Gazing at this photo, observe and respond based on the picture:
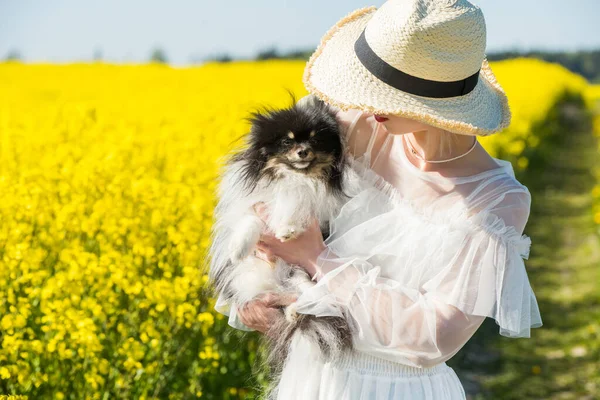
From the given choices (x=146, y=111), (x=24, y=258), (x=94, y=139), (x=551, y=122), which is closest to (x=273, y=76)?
(x=551, y=122)

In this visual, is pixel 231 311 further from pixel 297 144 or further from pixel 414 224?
pixel 414 224

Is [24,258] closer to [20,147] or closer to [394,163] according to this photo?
[394,163]

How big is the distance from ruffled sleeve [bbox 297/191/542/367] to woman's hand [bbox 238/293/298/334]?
0.16m

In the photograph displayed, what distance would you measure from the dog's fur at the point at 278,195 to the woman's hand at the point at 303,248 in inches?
1.2

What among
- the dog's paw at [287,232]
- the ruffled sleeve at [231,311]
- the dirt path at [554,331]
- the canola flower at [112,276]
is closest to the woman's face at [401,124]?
the dog's paw at [287,232]

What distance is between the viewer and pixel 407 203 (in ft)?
7.73

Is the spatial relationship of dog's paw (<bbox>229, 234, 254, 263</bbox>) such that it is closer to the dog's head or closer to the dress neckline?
the dog's head

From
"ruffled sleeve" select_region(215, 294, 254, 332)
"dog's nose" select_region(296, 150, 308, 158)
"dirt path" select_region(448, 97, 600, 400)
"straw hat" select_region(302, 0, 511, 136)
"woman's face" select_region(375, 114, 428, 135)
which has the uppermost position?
"straw hat" select_region(302, 0, 511, 136)

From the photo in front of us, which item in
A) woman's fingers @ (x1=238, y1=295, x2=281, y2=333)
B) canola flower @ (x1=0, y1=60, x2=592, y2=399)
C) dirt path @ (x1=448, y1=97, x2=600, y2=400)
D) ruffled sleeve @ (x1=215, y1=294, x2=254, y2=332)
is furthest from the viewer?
dirt path @ (x1=448, y1=97, x2=600, y2=400)

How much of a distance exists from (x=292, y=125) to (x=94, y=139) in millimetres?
4258

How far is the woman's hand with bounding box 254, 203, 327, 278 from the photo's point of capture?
2.36 meters

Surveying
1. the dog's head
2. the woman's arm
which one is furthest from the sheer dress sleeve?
the dog's head

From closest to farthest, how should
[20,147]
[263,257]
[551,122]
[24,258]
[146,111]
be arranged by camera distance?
[263,257] < [24,258] < [20,147] < [146,111] < [551,122]

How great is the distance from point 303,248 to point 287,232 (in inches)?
3.6
